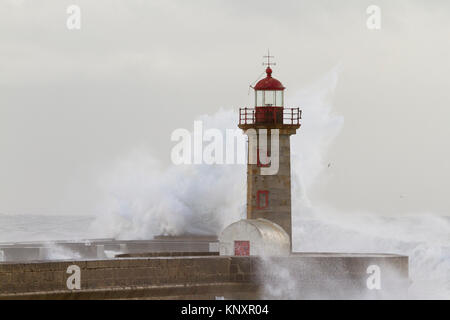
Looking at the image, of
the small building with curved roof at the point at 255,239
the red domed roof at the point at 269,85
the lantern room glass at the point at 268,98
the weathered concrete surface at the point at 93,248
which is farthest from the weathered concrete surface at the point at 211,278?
the weathered concrete surface at the point at 93,248

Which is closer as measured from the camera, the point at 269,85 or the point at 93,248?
the point at 269,85

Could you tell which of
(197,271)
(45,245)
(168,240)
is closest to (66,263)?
(197,271)

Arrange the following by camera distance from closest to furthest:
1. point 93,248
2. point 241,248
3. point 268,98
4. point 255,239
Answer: point 255,239, point 241,248, point 268,98, point 93,248

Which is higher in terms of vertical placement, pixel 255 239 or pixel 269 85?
pixel 269 85

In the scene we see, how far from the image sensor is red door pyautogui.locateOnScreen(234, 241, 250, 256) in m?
23.6

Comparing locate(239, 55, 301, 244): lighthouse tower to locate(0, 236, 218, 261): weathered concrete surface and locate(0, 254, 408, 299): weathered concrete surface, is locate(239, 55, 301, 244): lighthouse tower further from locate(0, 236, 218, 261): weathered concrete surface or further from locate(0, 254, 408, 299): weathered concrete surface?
locate(0, 236, 218, 261): weathered concrete surface

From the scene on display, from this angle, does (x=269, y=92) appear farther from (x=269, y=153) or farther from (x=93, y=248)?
(x=93, y=248)

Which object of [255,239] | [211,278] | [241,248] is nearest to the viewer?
[211,278]

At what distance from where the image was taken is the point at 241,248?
23750 millimetres

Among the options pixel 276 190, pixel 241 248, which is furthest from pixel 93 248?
pixel 241 248

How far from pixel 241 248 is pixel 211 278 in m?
2.16

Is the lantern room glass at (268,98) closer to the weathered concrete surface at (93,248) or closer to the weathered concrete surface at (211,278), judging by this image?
the weathered concrete surface at (211,278)
